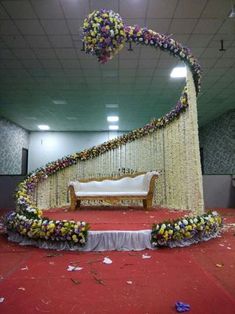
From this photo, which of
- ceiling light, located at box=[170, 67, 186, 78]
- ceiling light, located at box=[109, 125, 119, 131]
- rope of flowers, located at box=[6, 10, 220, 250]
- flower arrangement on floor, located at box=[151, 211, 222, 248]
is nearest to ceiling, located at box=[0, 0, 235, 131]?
ceiling light, located at box=[170, 67, 186, 78]

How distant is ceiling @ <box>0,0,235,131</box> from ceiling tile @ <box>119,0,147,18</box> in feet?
0.06

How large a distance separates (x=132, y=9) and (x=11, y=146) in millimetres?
10640

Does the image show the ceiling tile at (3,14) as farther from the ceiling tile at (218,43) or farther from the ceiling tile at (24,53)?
the ceiling tile at (218,43)

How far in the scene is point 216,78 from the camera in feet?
28.8

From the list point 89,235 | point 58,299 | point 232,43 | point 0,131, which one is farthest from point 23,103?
point 58,299

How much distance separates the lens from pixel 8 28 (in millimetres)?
6039

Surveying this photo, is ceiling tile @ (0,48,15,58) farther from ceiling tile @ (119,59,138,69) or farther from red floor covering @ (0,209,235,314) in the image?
red floor covering @ (0,209,235,314)

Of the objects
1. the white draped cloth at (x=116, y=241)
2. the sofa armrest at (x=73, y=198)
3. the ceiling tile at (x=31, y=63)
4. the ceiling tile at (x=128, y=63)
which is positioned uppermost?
the ceiling tile at (x=31, y=63)

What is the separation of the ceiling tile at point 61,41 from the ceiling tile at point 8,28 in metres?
0.75

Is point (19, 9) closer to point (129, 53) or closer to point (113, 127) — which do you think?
point (129, 53)

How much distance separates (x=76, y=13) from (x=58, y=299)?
509 cm

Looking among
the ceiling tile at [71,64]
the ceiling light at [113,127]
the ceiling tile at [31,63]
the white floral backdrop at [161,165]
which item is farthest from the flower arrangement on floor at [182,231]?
the ceiling light at [113,127]

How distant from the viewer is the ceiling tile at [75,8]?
5.22 meters

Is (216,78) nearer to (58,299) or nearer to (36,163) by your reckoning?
(58,299)
